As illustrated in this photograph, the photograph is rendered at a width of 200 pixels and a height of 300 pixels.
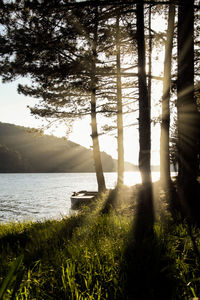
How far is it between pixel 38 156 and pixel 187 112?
504ft

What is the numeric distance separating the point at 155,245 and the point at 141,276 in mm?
702

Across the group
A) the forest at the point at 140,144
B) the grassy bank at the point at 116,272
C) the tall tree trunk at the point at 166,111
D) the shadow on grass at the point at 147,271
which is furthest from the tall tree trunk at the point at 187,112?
the tall tree trunk at the point at 166,111

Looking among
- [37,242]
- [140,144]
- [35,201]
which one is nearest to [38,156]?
[35,201]

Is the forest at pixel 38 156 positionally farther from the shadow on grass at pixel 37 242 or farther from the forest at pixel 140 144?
the shadow on grass at pixel 37 242

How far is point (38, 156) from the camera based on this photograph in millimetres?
154000

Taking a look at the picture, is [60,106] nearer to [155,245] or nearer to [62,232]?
[62,232]

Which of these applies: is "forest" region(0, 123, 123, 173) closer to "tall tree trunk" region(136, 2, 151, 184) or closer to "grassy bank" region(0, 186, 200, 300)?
"tall tree trunk" region(136, 2, 151, 184)

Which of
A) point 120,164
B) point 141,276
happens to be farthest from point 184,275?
point 120,164

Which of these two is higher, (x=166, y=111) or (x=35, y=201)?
(x=166, y=111)

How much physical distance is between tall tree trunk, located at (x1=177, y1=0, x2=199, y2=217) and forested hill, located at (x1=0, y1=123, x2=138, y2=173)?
405ft

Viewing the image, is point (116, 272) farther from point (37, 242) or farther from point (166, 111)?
point (166, 111)

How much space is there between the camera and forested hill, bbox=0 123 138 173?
14462 centimetres

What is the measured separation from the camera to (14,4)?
643cm

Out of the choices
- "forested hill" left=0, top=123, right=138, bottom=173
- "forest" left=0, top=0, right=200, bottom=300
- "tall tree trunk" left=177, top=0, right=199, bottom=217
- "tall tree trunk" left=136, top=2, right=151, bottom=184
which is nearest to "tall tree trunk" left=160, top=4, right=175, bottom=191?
"forest" left=0, top=0, right=200, bottom=300
